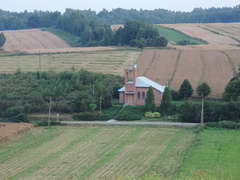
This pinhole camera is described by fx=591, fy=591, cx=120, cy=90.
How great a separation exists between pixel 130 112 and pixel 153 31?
43208 mm

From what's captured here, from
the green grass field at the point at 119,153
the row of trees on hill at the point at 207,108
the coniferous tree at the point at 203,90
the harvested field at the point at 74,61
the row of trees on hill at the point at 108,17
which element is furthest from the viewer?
the row of trees on hill at the point at 108,17

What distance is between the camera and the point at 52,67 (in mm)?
63812

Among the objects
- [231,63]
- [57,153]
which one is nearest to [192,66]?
[231,63]

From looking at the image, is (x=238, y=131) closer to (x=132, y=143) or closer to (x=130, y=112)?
(x=132, y=143)

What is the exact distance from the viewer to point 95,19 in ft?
376

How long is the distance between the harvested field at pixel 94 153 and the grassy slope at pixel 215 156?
658 millimetres

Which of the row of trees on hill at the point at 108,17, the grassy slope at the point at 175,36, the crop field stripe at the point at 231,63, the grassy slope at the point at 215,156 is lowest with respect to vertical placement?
the grassy slope at the point at 215,156

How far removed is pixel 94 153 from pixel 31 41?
66839 millimetres

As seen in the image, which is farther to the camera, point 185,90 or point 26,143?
point 185,90

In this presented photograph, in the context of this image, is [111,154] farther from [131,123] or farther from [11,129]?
[131,123]

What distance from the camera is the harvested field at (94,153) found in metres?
26.4

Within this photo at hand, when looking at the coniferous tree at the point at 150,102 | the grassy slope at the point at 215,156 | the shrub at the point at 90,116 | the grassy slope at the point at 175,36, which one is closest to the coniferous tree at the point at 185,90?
the coniferous tree at the point at 150,102

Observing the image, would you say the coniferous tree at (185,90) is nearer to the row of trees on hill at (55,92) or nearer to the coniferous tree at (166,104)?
the coniferous tree at (166,104)

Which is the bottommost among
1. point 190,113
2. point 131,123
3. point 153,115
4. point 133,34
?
point 153,115
